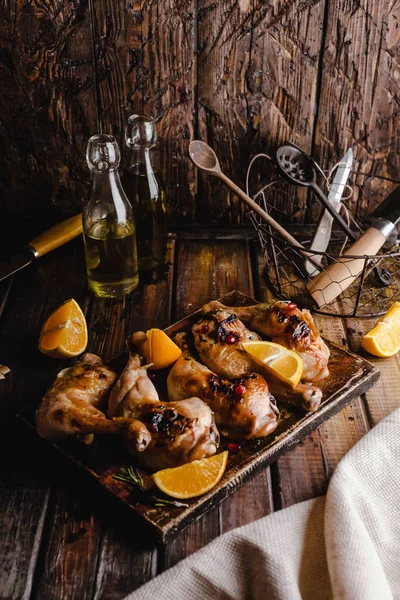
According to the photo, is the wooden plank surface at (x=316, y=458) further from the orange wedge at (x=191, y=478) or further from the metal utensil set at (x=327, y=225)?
the metal utensil set at (x=327, y=225)

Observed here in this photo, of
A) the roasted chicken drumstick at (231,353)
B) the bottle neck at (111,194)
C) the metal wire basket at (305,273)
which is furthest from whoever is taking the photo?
the metal wire basket at (305,273)

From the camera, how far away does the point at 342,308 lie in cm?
216

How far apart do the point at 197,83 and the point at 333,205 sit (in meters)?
0.66

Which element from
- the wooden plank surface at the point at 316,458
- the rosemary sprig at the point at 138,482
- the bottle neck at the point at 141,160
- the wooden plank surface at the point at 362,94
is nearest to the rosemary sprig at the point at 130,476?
the rosemary sprig at the point at 138,482

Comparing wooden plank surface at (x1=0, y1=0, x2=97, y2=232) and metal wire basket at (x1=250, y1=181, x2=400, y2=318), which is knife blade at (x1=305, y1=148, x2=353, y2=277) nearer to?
metal wire basket at (x1=250, y1=181, x2=400, y2=318)

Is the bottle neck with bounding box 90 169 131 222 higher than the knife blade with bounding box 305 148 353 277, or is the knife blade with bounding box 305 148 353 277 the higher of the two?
the bottle neck with bounding box 90 169 131 222

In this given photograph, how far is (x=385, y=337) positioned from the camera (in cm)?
194

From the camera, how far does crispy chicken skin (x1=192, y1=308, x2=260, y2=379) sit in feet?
5.54

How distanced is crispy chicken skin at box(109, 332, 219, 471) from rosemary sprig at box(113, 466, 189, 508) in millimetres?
32

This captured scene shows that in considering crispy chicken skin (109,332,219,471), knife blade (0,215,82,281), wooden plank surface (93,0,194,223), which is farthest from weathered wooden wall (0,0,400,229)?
crispy chicken skin (109,332,219,471)

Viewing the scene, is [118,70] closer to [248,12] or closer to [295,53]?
[248,12]

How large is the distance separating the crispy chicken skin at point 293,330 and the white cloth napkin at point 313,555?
31 cm

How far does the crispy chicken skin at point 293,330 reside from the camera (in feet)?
5.68

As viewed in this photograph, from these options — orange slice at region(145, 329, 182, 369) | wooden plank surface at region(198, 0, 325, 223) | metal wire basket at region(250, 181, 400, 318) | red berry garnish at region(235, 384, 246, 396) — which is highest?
wooden plank surface at region(198, 0, 325, 223)
